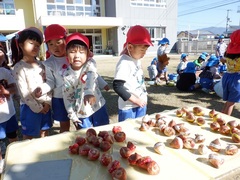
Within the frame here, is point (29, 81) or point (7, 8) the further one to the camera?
point (7, 8)

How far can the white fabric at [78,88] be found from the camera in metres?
1.93

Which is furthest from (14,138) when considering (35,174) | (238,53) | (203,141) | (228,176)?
(238,53)

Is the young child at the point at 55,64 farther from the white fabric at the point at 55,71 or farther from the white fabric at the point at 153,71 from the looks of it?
the white fabric at the point at 153,71

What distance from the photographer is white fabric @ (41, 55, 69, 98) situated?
2.05 metres

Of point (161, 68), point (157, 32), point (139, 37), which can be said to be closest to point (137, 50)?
point (139, 37)

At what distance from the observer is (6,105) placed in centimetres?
218

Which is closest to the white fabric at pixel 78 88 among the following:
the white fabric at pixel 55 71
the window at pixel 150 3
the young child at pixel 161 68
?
the white fabric at pixel 55 71

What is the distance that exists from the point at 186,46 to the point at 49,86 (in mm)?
20894

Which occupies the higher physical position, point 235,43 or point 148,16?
point 148,16

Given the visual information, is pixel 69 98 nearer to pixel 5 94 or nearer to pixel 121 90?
pixel 121 90

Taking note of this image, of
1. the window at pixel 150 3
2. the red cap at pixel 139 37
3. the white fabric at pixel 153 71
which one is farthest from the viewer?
the window at pixel 150 3

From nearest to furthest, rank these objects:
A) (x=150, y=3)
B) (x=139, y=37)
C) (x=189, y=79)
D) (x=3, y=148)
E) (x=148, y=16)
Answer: (x=139, y=37)
(x=3, y=148)
(x=189, y=79)
(x=148, y=16)
(x=150, y=3)

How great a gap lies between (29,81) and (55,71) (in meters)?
0.28

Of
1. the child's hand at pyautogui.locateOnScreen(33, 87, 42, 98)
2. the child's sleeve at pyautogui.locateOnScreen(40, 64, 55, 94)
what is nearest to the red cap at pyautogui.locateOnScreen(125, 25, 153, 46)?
the child's sleeve at pyautogui.locateOnScreen(40, 64, 55, 94)
